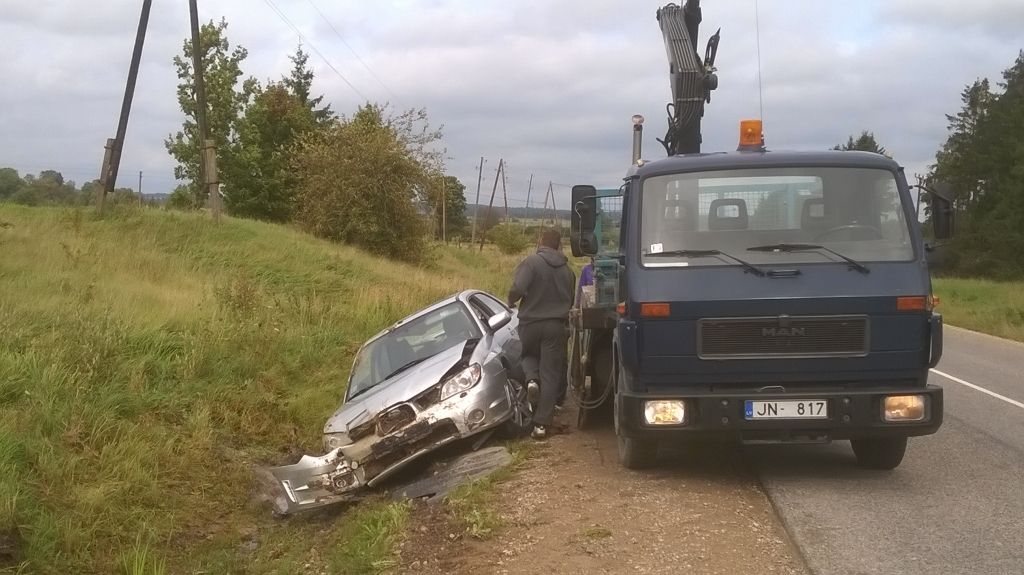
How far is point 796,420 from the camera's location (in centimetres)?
591

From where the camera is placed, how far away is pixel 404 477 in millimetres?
7895

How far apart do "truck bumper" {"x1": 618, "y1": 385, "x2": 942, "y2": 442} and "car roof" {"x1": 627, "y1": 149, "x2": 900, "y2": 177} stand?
156 centimetres

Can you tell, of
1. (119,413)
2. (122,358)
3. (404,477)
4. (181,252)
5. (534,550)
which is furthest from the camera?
(181,252)

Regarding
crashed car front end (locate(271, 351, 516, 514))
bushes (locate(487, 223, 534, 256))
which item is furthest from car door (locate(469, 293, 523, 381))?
bushes (locate(487, 223, 534, 256))

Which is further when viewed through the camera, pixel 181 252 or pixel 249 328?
pixel 181 252

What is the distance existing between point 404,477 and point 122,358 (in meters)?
3.99

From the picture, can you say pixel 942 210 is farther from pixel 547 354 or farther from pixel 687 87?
pixel 687 87

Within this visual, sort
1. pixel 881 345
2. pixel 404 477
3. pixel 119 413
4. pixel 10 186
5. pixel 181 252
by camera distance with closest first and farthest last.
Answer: pixel 881 345 < pixel 404 477 < pixel 119 413 < pixel 181 252 < pixel 10 186

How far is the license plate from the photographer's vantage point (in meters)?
5.88

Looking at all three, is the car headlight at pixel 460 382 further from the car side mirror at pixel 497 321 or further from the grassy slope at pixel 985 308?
the grassy slope at pixel 985 308

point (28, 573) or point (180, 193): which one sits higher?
point (180, 193)

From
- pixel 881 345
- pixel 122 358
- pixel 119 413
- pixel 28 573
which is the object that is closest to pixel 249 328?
pixel 122 358

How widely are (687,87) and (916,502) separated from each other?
533cm

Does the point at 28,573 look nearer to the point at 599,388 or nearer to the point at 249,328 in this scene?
the point at 599,388
